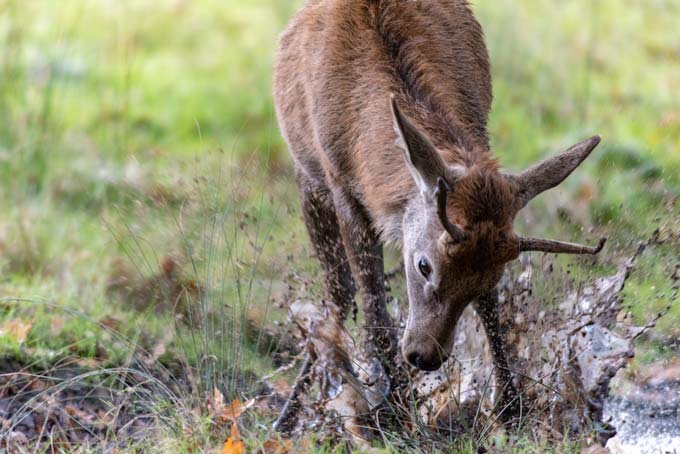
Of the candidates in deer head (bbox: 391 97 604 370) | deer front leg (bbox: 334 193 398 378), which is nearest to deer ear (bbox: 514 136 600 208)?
deer head (bbox: 391 97 604 370)

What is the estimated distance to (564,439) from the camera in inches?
182

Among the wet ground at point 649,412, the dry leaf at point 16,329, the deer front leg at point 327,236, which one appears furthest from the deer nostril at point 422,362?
the dry leaf at point 16,329

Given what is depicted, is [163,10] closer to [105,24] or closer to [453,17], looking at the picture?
[105,24]

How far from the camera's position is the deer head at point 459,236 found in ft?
13.9

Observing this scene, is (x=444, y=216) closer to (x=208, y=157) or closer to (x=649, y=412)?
(x=649, y=412)

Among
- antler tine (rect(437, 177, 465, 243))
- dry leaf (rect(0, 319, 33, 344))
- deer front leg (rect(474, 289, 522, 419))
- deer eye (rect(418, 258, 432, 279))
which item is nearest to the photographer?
antler tine (rect(437, 177, 465, 243))

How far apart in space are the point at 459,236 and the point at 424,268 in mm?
305

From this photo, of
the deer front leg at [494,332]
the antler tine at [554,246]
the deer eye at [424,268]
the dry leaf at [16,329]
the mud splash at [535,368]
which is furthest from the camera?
the dry leaf at [16,329]

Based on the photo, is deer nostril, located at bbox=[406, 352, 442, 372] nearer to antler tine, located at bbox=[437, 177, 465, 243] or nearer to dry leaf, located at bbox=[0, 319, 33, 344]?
antler tine, located at bbox=[437, 177, 465, 243]

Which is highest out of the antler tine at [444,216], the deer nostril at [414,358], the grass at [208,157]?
the antler tine at [444,216]

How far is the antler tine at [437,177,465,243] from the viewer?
4.00 m

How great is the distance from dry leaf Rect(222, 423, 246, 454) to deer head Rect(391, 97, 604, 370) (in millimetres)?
705

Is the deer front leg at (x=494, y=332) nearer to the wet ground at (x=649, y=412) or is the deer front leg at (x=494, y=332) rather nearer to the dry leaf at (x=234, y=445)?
the wet ground at (x=649, y=412)

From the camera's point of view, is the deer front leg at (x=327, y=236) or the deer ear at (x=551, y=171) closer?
the deer ear at (x=551, y=171)
